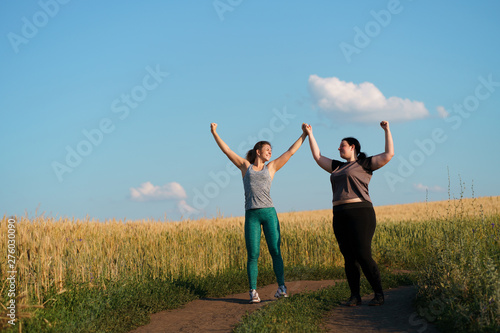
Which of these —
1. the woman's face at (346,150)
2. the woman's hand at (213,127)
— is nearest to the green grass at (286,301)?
the woman's face at (346,150)

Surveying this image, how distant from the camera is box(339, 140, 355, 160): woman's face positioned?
6742 millimetres

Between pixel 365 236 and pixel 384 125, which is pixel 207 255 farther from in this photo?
pixel 384 125

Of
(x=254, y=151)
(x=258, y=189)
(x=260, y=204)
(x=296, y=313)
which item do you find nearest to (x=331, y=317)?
(x=296, y=313)

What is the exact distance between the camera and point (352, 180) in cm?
647

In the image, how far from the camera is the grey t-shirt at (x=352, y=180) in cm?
646

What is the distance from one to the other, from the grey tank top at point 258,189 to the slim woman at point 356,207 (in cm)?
109

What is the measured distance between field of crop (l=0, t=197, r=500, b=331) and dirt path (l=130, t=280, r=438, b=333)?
38cm

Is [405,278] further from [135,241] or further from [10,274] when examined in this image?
[10,274]

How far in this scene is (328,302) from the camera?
706 cm

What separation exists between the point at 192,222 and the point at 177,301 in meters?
7.29

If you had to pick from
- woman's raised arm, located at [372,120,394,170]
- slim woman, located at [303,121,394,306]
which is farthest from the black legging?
woman's raised arm, located at [372,120,394,170]

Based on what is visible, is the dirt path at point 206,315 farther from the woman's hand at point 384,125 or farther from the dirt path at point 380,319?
the woman's hand at point 384,125

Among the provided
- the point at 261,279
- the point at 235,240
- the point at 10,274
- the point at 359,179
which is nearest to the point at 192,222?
the point at 235,240

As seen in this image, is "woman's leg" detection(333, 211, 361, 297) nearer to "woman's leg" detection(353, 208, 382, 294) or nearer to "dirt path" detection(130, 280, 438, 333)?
"woman's leg" detection(353, 208, 382, 294)
